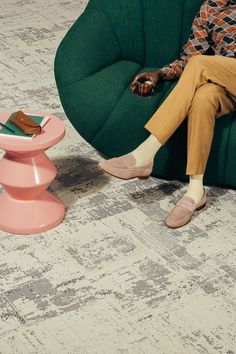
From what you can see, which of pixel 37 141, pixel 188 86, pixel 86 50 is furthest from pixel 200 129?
pixel 86 50

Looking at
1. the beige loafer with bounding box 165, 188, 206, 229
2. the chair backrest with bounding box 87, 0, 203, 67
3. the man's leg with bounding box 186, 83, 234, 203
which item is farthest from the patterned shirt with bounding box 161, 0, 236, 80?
the beige loafer with bounding box 165, 188, 206, 229

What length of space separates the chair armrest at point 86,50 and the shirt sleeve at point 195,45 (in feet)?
1.19

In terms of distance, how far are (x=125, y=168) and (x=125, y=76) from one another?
613mm

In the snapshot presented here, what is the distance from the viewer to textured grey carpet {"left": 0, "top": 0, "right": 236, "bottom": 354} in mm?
2875

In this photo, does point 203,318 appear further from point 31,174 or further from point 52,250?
point 31,174

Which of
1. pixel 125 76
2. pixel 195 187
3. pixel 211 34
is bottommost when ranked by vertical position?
pixel 195 187

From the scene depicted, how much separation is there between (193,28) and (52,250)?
136 cm

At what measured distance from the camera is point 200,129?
138 inches

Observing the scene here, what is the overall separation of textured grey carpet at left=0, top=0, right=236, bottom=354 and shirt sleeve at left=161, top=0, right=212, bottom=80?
54cm

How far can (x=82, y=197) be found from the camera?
148 inches

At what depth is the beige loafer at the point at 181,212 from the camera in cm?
352

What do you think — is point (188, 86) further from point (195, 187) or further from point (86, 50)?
point (86, 50)

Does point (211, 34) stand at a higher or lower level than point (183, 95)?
higher

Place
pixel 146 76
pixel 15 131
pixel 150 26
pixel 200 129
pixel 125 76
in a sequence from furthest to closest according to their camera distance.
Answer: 1. pixel 150 26
2. pixel 125 76
3. pixel 146 76
4. pixel 200 129
5. pixel 15 131
